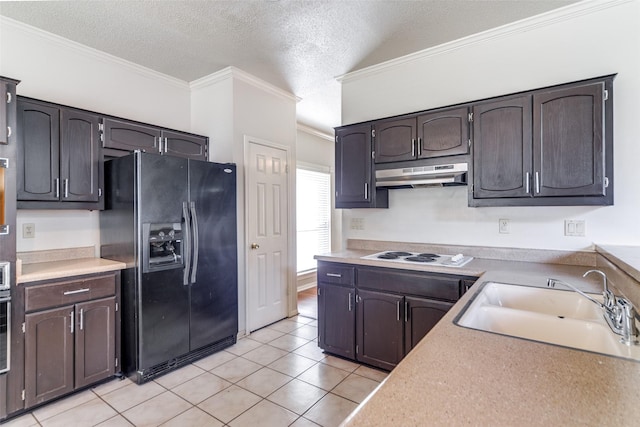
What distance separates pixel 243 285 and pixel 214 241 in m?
0.71

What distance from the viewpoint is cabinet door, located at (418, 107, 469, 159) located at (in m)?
2.46

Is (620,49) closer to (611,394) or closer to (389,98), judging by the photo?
(389,98)

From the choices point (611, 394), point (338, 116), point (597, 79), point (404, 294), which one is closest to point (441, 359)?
point (611, 394)

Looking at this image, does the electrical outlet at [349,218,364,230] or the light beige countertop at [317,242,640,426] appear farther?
the electrical outlet at [349,218,364,230]

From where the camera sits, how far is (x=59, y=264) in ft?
8.07

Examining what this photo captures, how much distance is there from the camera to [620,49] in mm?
2207

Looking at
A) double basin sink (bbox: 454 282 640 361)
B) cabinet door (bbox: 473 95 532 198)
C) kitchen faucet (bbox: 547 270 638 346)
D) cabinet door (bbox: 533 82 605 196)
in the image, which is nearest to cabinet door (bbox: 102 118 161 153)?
cabinet door (bbox: 473 95 532 198)

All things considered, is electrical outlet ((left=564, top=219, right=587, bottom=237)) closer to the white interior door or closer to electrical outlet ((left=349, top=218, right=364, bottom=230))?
electrical outlet ((left=349, top=218, right=364, bottom=230))

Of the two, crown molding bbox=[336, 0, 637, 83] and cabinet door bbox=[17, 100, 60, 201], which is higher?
crown molding bbox=[336, 0, 637, 83]

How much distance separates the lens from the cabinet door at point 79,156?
2.45 m

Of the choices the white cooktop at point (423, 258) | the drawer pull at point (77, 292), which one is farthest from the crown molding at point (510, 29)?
the drawer pull at point (77, 292)

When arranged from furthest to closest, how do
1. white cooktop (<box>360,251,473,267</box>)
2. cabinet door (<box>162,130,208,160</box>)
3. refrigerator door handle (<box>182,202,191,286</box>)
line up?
cabinet door (<box>162,130,208,160</box>) → refrigerator door handle (<box>182,202,191,286</box>) → white cooktop (<box>360,251,473,267</box>)

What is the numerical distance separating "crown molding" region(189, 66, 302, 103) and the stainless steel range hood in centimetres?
178

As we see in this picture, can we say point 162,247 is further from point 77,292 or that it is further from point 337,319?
point 337,319
